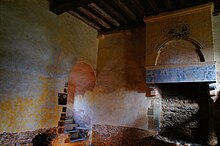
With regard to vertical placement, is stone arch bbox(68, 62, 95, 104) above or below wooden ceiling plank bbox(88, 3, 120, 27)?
below

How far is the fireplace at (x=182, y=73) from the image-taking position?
2.75m

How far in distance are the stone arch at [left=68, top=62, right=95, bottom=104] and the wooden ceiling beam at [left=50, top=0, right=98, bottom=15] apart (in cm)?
122

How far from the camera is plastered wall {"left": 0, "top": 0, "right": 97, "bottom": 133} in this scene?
2504 millimetres

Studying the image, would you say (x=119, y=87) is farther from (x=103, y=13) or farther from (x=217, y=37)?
(x=217, y=37)

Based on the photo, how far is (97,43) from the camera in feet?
14.5

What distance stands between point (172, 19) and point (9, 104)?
3.03 m

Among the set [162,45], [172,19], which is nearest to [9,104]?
[162,45]

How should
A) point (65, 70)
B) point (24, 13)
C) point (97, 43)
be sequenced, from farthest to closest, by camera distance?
point (97, 43)
point (65, 70)
point (24, 13)

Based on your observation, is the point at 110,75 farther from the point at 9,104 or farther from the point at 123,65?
the point at 9,104

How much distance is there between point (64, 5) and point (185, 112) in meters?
2.96

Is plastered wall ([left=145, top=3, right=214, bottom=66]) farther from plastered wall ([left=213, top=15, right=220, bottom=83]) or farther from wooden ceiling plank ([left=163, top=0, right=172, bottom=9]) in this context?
plastered wall ([left=213, top=15, right=220, bottom=83])

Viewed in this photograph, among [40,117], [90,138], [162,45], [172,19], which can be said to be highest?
[172,19]

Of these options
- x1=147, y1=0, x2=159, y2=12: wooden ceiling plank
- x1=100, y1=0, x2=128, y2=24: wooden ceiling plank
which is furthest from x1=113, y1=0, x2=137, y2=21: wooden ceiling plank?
x1=147, y1=0, x2=159, y2=12: wooden ceiling plank

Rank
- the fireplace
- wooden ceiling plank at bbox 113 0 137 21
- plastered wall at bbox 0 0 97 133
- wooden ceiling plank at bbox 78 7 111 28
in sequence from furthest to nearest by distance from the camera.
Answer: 1. wooden ceiling plank at bbox 78 7 111 28
2. wooden ceiling plank at bbox 113 0 137 21
3. the fireplace
4. plastered wall at bbox 0 0 97 133
